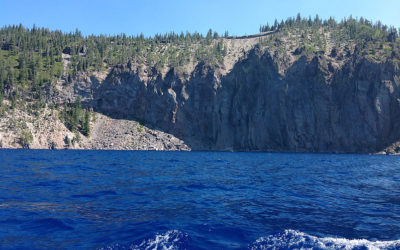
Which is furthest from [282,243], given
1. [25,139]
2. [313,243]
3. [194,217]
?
[25,139]

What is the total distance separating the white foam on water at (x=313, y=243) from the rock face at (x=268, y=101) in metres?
116

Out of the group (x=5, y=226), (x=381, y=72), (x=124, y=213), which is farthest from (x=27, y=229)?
(x=381, y=72)

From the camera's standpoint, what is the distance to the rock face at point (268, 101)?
11406 centimetres

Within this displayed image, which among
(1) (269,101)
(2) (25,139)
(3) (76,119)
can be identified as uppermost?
(1) (269,101)

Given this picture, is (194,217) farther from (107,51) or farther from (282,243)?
(107,51)

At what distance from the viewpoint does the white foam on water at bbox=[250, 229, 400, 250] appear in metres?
9.09

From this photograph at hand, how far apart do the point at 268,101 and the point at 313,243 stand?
409 ft

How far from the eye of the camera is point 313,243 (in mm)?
9320

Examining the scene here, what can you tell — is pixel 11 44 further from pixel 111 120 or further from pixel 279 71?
pixel 279 71

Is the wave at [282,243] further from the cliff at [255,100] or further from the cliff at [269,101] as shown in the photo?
the cliff at [269,101]

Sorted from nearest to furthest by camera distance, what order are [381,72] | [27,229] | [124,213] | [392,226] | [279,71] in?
[27,229], [392,226], [124,213], [381,72], [279,71]

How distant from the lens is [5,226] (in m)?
10.7

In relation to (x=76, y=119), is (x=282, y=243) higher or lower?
lower

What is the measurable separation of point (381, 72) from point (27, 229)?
13210cm
